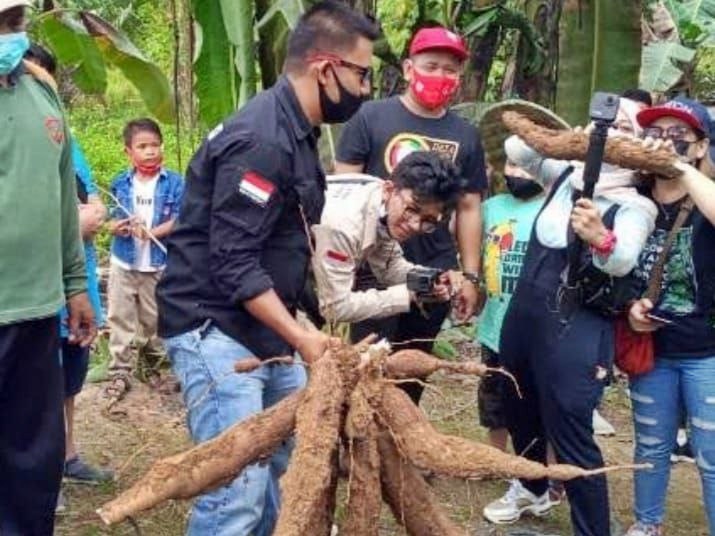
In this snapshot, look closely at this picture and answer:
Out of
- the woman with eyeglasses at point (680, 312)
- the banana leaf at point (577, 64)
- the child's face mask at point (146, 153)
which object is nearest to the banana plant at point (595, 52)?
the banana leaf at point (577, 64)

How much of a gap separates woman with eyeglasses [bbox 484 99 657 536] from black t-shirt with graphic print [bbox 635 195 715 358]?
0.09m

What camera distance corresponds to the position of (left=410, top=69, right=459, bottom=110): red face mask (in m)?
4.76

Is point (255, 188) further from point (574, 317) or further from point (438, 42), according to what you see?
point (438, 42)

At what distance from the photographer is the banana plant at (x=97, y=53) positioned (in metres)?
5.53

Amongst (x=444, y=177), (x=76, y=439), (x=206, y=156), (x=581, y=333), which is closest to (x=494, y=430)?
A: (x=581, y=333)

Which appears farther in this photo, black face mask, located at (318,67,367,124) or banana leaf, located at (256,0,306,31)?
banana leaf, located at (256,0,306,31)

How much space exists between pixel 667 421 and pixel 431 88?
153cm

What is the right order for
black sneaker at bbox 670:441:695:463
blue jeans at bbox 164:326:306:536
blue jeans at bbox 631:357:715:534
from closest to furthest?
blue jeans at bbox 164:326:306:536 < blue jeans at bbox 631:357:715:534 < black sneaker at bbox 670:441:695:463

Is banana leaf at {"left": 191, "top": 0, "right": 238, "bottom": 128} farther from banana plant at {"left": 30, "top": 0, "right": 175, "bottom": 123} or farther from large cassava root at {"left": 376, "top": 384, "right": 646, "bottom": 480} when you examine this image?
large cassava root at {"left": 376, "top": 384, "right": 646, "bottom": 480}

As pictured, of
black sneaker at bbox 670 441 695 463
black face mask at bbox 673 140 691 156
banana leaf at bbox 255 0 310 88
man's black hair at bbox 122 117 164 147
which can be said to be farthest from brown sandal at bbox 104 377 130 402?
black face mask at bbox 673 140 691 156

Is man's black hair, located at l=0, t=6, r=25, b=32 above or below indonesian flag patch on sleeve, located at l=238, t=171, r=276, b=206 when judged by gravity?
above

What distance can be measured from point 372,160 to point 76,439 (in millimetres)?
Answer: 1906

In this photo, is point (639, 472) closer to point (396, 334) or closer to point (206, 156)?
point (396, 334)

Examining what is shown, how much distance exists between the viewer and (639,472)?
14.5 feet
